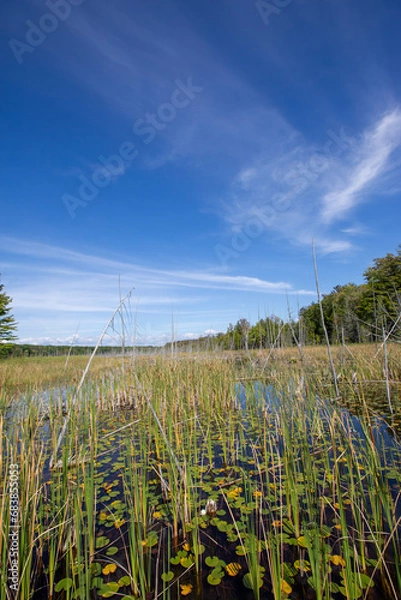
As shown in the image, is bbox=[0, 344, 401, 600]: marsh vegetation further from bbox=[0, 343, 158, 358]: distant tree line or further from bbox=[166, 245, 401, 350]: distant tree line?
bbox=[0, 343, 158, 358]: distant tree line

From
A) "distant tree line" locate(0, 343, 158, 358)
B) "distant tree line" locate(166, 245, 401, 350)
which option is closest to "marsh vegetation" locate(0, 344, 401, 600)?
"distant tree line" locate(166, 245, 401, 350)

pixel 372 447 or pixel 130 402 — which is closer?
pixel 372 447

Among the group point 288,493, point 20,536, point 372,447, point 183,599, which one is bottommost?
point 183,599

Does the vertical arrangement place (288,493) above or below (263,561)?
above

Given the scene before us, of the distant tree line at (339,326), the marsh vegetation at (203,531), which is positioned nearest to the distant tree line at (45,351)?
the distant tree line at (339,326)

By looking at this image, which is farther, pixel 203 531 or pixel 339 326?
pixel 339 326

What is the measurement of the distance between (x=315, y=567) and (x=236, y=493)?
4.65 feet

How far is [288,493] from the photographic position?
212 centimetres

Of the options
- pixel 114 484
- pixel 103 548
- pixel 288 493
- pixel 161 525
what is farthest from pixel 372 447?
pixel 114 484

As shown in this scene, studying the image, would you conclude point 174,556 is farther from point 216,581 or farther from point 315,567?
point 315,567

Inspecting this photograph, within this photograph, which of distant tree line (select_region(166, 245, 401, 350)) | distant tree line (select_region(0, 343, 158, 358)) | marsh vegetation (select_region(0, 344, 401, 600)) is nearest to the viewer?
marsh vegetation (select_region(0, 344, 401, 600))

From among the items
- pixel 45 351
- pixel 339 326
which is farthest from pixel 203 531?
pixel 45 351

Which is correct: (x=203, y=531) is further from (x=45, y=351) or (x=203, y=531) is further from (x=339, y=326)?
(x=45, y=351)

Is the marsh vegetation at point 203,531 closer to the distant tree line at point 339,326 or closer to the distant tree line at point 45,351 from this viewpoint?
the distant tree line at point 339,326
